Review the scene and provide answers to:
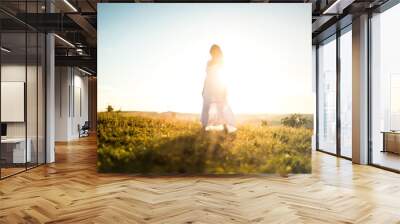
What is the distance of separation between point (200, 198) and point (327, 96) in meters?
6.87

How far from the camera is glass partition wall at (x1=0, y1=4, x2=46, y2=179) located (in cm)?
632

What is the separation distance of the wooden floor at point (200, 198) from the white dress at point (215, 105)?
0.97 m

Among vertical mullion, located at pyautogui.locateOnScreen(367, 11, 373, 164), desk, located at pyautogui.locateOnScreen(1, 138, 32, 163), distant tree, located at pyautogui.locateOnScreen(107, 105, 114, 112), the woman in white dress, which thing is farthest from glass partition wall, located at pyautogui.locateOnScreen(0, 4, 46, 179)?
vertical mullion, located at pyautogui.locateOnScreen(367, 11, 373, 164)

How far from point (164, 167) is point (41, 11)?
12.6 ft

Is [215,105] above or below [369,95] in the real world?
below

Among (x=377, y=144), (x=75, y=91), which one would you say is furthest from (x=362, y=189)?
(x=75, y=91)

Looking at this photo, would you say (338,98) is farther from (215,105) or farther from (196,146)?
(196,146)

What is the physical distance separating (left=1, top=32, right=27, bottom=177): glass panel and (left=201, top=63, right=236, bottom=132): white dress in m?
3.31

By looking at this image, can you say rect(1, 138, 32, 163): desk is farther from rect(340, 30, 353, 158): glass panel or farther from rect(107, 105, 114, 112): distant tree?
rect(340, 30, 353, 158): glass panel

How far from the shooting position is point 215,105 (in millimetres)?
6820

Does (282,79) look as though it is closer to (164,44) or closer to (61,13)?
(164,44)

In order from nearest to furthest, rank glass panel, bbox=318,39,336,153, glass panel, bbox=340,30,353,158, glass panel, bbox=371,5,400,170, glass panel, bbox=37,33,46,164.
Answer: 1. glass panel, bbox=371,5,400,170
2. glass panel, bbox=37,33,46,164
3. glass panel, bbox=340,30,353,158
4. glass panel, bbox=318,39,336,153

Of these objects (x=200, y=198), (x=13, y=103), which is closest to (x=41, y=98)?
(x=13, y=103)

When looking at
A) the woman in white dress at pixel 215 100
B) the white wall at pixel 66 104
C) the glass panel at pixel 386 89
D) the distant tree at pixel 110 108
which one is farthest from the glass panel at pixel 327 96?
the white wall at pixel 66 104
